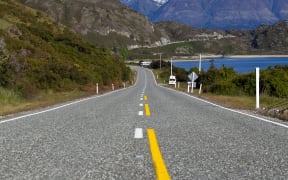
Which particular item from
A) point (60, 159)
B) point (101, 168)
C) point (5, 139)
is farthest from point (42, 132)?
point (101, 168)

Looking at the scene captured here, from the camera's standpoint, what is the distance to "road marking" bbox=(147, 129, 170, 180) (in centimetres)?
493

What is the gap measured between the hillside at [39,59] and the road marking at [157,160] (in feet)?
57.3

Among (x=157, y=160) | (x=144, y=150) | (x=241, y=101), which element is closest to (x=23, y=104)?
(x=241, y=101)

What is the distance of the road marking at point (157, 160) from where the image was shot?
4934mm

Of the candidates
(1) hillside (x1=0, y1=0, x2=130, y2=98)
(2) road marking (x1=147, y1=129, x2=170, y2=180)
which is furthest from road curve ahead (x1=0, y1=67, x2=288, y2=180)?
(1) hillside (x1=0, y1=0, x2=130, y2=98)

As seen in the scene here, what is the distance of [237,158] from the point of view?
5.88m

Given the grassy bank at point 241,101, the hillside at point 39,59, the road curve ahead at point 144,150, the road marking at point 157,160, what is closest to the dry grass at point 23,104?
the hillside at point 39,59

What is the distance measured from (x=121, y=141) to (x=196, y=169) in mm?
2333

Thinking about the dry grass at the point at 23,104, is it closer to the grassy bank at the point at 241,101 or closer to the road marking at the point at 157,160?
the road marking at the point at 157,160

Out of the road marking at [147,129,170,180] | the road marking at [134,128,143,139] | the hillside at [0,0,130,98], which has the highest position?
the hillside at [0,0,130,98]

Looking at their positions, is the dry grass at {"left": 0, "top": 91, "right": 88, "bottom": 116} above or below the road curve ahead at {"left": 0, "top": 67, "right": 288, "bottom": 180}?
below

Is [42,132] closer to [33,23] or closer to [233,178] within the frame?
[233,178]

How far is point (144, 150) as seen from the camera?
254 inches

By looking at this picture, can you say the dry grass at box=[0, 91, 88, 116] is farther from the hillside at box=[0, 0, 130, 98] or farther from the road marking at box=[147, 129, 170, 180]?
the road marking at box=[147, 129, 170, 180]
